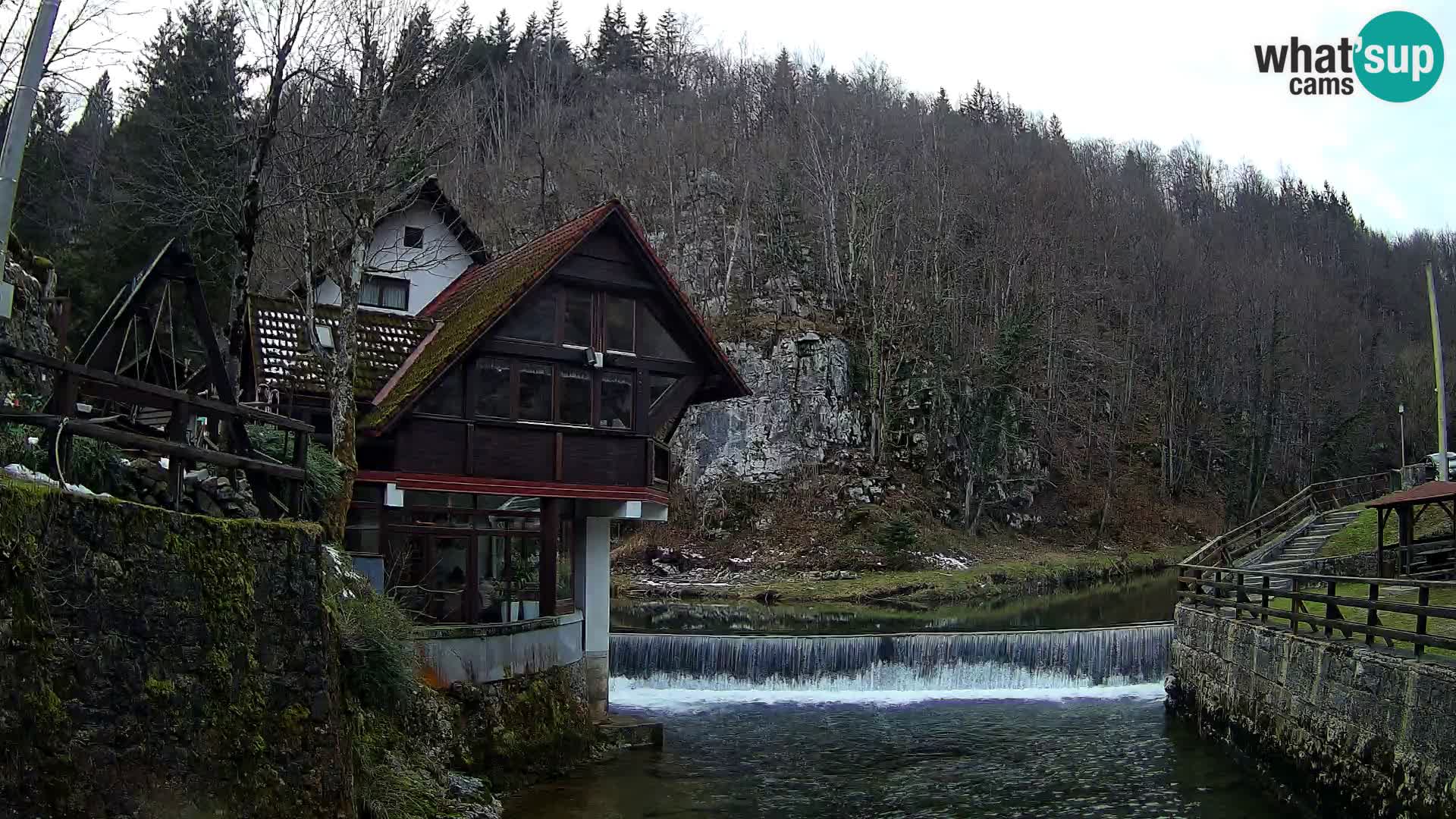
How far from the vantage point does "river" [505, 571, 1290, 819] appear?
15.6 meters

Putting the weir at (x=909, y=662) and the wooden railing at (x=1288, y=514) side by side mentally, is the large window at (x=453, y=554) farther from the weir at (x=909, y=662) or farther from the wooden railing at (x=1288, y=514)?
the wooden railing at (x=1288, y=514)

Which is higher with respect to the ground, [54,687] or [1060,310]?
[1060,310]

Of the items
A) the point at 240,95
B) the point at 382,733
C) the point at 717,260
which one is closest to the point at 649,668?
the point at 382,733

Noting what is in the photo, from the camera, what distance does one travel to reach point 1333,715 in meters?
15.0

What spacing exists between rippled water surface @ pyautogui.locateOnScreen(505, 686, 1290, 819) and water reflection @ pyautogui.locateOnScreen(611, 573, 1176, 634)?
27.2 feet

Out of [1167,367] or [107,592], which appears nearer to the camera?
[107,592]

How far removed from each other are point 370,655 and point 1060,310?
52.2 meters

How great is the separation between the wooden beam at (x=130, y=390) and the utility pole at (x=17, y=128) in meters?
1.24

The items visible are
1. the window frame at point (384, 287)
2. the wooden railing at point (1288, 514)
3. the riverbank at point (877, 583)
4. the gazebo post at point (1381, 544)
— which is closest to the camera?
the window frame at point (384, 287)

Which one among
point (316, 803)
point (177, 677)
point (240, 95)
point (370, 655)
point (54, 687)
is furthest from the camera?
point (240, 95)

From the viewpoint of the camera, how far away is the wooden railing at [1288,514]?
101ft

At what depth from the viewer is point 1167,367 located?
6419cm

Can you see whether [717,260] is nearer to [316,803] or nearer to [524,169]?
[524,169]

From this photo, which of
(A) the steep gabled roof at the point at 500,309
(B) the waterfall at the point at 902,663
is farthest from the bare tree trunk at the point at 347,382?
(B) the waterfall at the point at 902,663
